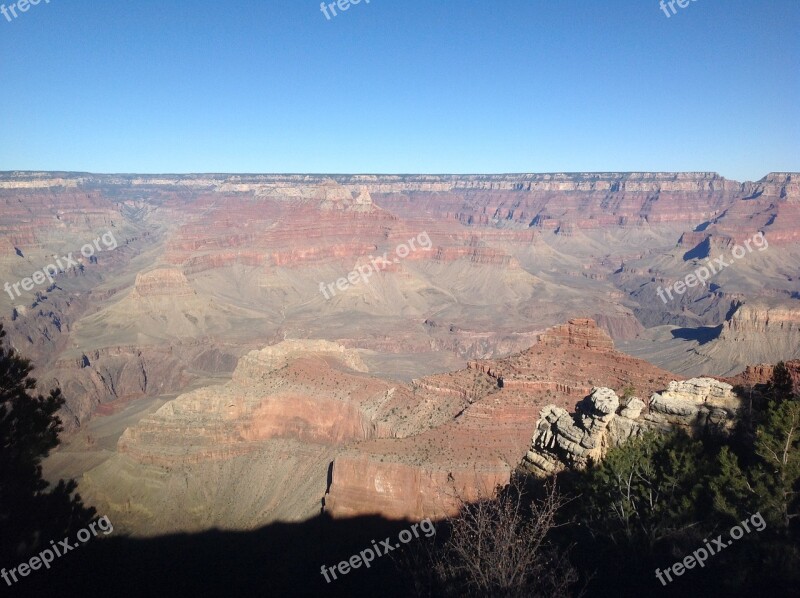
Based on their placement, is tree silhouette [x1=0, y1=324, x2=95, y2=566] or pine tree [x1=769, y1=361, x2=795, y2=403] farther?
pine tree [x1=769, y1=361, x2=795, y2=403]

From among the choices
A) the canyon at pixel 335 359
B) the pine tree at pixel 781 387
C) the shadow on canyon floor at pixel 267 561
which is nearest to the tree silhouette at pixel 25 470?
the shadow on canyon floor at pixel 267 561

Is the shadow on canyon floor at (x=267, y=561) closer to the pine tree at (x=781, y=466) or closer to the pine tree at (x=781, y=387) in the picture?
the pine tree at (x=781, y=466)

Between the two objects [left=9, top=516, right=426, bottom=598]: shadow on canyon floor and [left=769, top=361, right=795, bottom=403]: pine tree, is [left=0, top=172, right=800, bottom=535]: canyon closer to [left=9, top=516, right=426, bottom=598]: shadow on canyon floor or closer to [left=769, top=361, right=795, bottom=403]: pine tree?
[left=9, top=516, right=426, bottom=598]: shadow on canyon floor

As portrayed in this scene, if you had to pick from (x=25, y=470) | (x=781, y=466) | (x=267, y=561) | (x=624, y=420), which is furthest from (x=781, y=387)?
(x=25, y=470)

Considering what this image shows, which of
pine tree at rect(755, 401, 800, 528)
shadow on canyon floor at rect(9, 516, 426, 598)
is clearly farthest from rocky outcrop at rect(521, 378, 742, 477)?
shadow on canyon floor at rect(9, 516, 426, 598)

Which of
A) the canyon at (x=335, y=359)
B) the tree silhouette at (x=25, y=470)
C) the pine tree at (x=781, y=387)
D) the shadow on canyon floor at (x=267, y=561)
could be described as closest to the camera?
the tree silhouette at (x=25, y=470)
